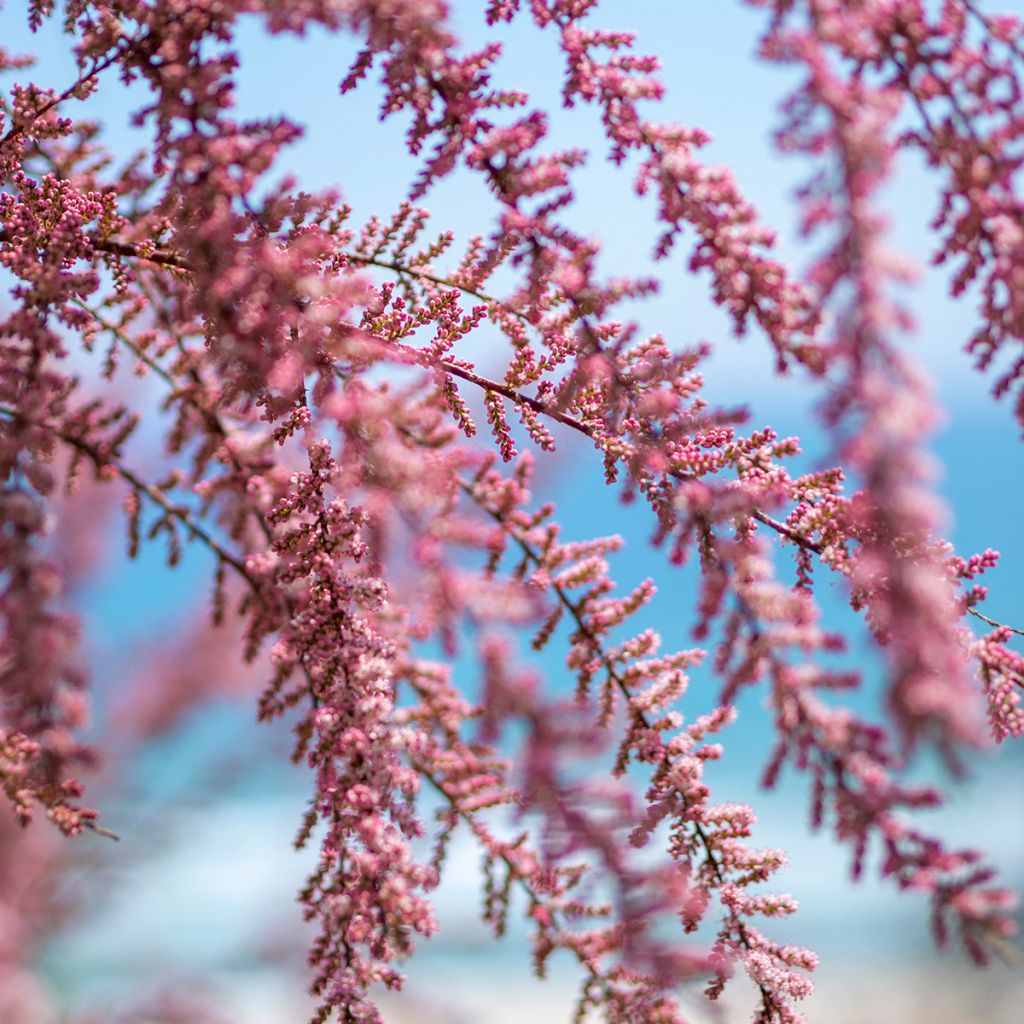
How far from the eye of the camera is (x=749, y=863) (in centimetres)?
95

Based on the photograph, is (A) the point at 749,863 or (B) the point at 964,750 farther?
(A) the point at 749,863

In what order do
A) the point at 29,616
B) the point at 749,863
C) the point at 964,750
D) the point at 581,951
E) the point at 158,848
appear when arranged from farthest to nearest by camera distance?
the point at 158,848, the point at 581,951, the point at 749,863, the point at 29,616, the point at 964,750

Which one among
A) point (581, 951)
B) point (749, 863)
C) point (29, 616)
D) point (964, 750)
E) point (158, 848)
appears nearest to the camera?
point (964, 750)

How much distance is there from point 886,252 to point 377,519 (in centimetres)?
37

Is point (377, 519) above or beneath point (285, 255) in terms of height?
beneath

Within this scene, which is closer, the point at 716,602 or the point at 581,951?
the point at 716,602

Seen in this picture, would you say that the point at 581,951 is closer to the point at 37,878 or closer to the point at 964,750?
the point at 964,750

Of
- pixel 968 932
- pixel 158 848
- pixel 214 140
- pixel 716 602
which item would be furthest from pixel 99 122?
pixel 158 848

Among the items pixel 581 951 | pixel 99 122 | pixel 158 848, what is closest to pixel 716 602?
pixel 581 951

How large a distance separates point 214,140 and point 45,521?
0.33m

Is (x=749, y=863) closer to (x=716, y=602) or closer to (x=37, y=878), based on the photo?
(x=716, y=602)

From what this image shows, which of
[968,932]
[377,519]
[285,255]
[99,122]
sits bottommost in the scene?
[968,932]

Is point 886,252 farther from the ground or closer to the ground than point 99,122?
closer to the ground

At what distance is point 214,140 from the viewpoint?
2.39ft
